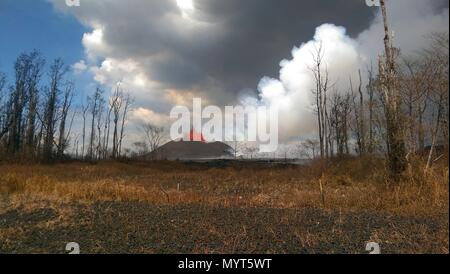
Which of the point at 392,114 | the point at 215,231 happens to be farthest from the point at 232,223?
the point at 392,114

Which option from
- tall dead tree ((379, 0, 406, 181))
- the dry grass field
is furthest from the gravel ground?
tall dead tree ((379, 0, 406, 181))

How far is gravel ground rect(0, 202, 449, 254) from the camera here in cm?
636

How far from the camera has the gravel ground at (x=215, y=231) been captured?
6.36m

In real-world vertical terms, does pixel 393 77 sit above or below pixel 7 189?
above

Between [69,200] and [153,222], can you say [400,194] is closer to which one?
[153,222]

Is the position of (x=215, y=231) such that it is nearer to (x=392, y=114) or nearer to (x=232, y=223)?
(x=232, y=223)

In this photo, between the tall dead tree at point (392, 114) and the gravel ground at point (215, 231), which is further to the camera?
the tall dead tree at point (392, 114)

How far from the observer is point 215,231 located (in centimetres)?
734

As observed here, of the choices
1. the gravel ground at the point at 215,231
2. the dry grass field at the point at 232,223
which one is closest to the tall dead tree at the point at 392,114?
the dry grass field at the point at 232,223

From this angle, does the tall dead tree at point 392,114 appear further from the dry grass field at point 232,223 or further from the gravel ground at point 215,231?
the gravel ground at point 215,231

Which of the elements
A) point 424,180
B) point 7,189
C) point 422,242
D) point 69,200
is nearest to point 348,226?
point 422,242

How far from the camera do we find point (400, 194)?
10.6m

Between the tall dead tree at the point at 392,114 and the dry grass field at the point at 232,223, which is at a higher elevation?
the tall dead tree at the point at 392,114
